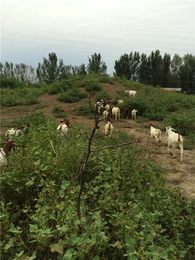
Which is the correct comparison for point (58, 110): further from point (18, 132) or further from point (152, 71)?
point (152, 71)

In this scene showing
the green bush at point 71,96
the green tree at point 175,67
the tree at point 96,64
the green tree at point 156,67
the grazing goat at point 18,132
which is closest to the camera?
the grazing goat at point 18,132

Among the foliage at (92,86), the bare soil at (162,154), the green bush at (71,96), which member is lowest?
the bare soil at (162,154)

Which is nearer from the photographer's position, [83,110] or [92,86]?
[83,110]

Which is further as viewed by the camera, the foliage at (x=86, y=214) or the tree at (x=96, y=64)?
the tree at (x=96, y=64)

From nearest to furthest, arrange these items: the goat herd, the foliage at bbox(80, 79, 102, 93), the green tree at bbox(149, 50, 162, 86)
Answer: the goat herd < the foliage at bbox(80, 79, 102, 93) < the green tree at bbox(149, 50, 162, 86)

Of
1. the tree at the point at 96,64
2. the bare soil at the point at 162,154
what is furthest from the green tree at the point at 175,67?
the bare soil at the point at 162,154

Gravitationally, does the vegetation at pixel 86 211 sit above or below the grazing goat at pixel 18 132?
below

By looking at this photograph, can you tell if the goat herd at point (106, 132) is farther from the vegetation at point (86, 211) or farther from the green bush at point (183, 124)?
the green bush at point (183, 124)

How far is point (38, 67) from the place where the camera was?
2838 centimetres

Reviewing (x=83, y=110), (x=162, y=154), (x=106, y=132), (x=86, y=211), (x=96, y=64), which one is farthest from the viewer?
(x=96, y=64)

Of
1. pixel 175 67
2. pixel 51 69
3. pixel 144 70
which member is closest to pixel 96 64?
pixel 51 69

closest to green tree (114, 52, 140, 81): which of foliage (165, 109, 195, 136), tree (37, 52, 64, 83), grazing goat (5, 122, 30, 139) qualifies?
tree (37, 52, 64, 83)

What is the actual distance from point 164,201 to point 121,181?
0.65 metres

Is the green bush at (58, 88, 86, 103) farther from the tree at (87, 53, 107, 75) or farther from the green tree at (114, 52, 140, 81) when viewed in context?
the green tree at (114, 52, 140, 81)
